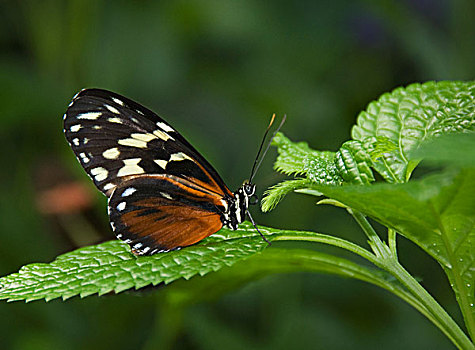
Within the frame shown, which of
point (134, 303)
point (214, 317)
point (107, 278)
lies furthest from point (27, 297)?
point (214, 317)

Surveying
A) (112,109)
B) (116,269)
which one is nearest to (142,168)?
(112,109)

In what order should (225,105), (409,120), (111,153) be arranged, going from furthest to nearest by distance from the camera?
1. (225,105)
2. (111,153)
3. (409,120)

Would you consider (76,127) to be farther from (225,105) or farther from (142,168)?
(225,105)

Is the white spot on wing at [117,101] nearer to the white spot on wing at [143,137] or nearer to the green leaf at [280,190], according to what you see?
the white spot on wing at [143,137]

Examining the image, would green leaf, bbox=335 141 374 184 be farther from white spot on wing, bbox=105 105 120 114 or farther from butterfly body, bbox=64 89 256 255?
white spot on wing, bbox=105 105 120 114

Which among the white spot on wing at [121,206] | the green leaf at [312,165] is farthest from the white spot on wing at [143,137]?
the green leaf at [312,165]

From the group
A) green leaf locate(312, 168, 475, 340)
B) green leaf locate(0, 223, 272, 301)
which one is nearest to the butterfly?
green leaf locate(0, 223, 272, 301)
